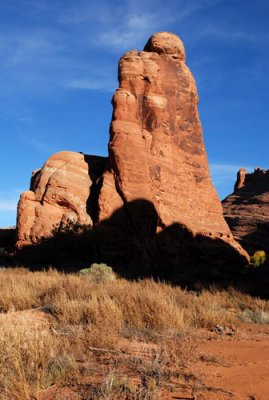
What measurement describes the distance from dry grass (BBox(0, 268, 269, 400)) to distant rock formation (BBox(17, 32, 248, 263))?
16380 millimetres

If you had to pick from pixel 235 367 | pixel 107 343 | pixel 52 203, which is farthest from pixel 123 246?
pixel 235 367

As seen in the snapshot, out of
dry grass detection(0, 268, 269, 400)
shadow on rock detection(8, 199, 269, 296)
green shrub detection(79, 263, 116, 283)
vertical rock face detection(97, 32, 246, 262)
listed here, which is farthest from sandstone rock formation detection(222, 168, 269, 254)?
dry grass detection(0, 268, 269, 400)

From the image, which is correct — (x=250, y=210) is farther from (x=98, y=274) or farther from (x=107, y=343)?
(x=107, y=343)

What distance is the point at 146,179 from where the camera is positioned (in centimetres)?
2706

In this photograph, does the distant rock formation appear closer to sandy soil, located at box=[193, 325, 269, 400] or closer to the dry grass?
the dry grass

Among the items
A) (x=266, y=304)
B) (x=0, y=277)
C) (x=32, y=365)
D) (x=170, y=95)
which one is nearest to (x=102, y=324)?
(x=32, y=365)

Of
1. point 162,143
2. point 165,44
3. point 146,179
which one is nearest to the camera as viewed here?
point 146,179

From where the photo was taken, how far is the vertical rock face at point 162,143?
26828 millimetres

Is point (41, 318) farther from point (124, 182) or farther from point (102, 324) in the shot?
point (124, 182)

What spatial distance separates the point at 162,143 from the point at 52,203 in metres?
8.97

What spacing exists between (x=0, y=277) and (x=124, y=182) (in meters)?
13.2

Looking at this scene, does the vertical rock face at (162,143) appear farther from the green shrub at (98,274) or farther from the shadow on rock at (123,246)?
the green shrub at (98,274)

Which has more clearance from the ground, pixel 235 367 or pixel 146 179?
pixel 146 179

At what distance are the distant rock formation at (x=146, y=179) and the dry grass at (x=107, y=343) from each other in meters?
16.4
